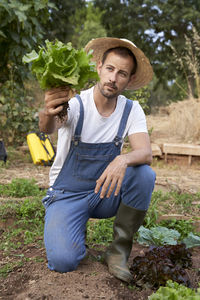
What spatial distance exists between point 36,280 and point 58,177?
0.76 meters

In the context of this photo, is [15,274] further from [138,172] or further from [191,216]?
[191,216]

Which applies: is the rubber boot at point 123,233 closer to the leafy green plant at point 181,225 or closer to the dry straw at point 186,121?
the leafy green plant at point 181,225

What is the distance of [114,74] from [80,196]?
96cm

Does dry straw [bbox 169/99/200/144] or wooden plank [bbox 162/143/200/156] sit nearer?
wooden plank [bbox 162/143/200/156]

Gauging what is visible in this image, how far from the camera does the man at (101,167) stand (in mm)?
2451

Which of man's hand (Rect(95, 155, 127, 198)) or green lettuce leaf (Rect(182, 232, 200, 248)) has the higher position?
man's hand (Rect(95, 155, 127, 198))

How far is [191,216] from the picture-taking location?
3.63m

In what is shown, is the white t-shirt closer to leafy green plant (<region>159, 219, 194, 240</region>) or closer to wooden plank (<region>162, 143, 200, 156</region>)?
leafy green plant (<region>159, 219, 194, 240</region>)

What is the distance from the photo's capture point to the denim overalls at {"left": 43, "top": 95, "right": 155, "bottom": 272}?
2439mm

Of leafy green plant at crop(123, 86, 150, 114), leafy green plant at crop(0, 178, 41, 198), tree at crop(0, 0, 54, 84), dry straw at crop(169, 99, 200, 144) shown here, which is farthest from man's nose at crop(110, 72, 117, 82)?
dry straw at crop(169, 99, 200, 144)

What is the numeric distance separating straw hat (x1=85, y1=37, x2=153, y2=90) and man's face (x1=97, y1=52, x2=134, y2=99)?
90 millimetres

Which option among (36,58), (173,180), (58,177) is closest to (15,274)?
(58,177)

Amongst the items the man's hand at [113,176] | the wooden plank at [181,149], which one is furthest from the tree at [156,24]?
the man's hand at [113,176]

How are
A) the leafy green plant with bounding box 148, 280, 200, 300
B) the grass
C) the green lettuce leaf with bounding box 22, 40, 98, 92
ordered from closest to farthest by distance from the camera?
the leafy green plant with bounding box 148, 280, 200, 300
the green lettuce leaf with bounding box 22, 40, 98, 92
the grass
